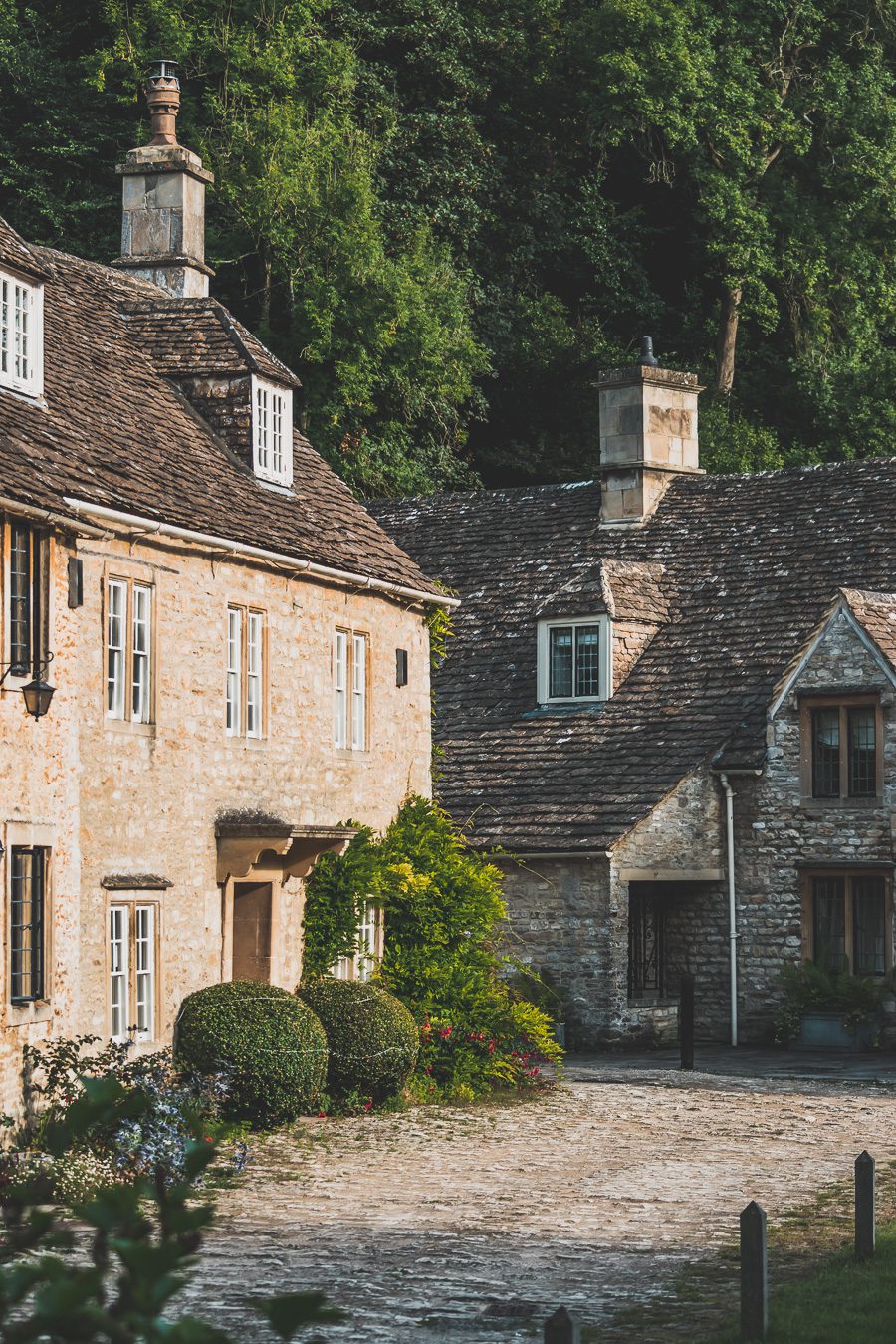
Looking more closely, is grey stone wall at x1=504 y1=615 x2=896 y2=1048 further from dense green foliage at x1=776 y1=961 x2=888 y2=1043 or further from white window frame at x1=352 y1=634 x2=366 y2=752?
white window frame at x1=352 y1=634 x2=366 y2=752

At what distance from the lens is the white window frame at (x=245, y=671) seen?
22.0 meters

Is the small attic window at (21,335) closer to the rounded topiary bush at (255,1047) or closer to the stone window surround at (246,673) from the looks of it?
the stone window surround at (246,673)

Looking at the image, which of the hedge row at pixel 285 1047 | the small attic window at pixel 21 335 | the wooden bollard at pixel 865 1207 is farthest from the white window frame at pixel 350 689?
the wooden bollard at pixel 865 1207

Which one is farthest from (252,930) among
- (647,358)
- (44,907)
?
(647,358)

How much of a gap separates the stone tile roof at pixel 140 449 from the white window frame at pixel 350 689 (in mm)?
857

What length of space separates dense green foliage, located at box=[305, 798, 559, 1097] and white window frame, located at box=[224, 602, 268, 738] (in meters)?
2.09

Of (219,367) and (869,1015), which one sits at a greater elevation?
(219,367)

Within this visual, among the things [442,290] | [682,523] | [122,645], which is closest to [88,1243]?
[122,645]

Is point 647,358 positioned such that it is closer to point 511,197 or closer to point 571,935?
point 571,935

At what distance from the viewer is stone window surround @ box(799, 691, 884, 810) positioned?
28.4 metres

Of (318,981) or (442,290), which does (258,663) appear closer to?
(318,981)

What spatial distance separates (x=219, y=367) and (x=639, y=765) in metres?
8.78

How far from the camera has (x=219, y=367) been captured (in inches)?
969

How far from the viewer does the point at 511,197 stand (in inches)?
1912
